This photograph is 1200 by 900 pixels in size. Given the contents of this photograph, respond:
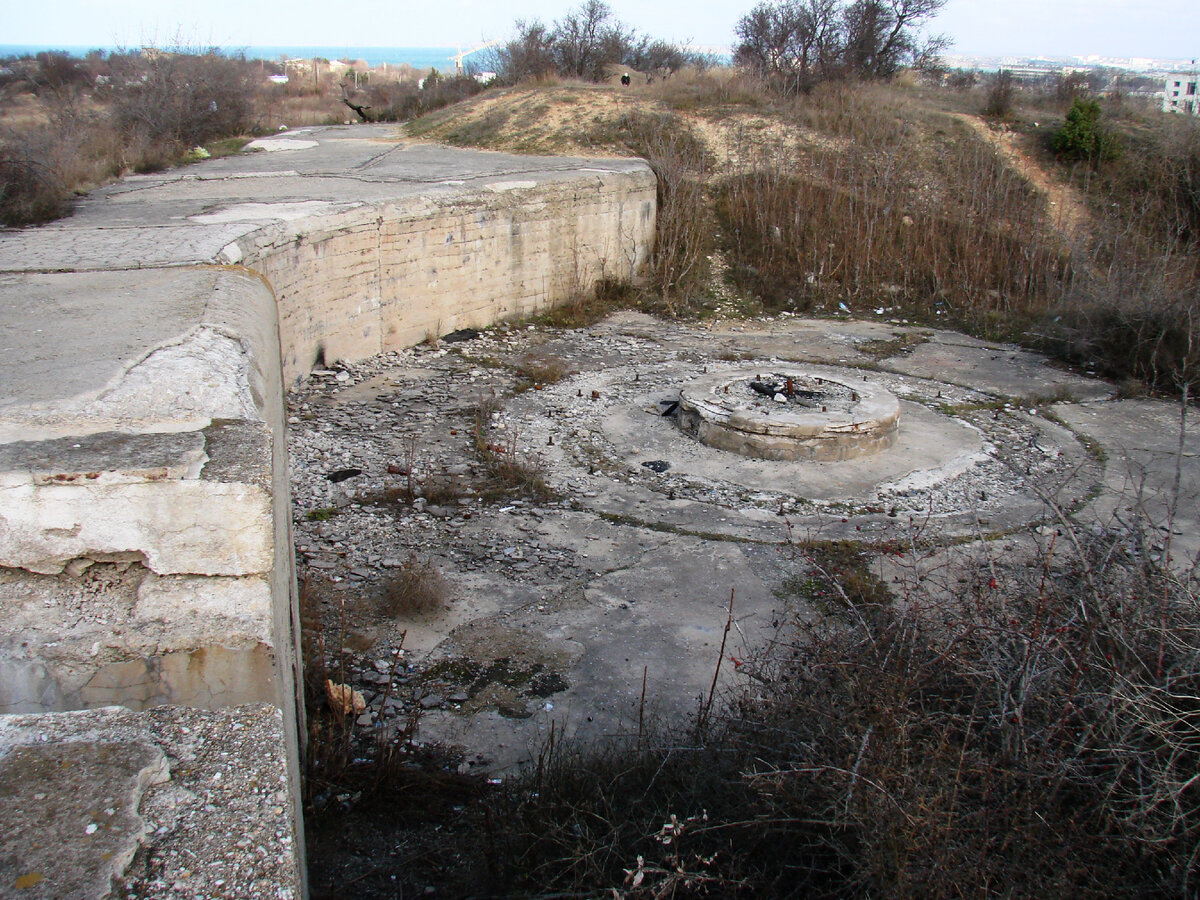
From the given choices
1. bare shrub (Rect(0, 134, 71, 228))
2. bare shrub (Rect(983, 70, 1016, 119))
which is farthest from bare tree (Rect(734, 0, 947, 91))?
bare shrub (Rect(0, 134, 71, 228))

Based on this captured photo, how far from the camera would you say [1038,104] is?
1653 centimetres

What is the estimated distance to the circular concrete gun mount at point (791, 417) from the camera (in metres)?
6.61

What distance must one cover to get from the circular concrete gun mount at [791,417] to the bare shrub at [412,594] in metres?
2.90

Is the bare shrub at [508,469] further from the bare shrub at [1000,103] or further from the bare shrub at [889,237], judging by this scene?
the bare shrub at [1000,103]

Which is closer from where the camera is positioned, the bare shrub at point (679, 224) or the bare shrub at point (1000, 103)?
the bare shrub at point (679, 224)

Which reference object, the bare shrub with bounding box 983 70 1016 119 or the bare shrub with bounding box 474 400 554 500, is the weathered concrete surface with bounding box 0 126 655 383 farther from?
the bare shrub with bounding box 983 70 1016 119

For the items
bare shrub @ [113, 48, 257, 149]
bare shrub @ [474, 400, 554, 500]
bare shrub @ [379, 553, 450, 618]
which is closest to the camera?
bare shrub @ [379, 553, 450, 618]

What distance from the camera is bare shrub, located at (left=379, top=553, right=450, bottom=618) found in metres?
4.44

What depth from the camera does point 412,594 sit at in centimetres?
444

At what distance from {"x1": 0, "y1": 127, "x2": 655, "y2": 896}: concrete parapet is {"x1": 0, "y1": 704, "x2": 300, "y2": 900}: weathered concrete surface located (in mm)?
11

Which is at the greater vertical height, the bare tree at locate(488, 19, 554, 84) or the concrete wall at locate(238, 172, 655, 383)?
the bare tree at locate(488, 19, 554, 84)

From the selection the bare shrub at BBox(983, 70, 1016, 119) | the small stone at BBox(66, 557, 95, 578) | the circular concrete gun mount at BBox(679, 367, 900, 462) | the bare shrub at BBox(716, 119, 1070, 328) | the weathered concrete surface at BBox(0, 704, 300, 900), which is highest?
the bare shrub at BBox(983, 70, 1016, 119)

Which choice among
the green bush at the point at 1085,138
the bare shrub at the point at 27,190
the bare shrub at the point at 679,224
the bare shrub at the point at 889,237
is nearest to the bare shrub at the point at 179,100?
the bare shrub at the point at 27,190

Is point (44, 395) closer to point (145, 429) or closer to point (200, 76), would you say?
point (145, 429)
